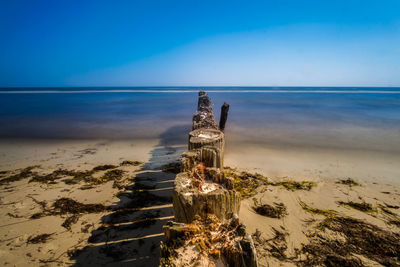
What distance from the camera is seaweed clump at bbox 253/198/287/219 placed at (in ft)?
10.0

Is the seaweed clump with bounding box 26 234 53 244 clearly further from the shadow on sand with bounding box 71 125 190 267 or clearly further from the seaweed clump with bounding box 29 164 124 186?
the seaweed clump with bounding box 29 164 124 186

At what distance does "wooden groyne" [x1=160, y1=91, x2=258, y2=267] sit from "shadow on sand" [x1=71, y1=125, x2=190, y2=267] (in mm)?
776

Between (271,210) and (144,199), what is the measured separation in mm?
2323

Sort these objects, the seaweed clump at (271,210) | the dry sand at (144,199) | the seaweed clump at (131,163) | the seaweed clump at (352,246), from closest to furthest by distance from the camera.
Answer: the seaweed clump at (352,246), the dry sand at (144,199), the seaweed clump at (271,210), the seaweed clump at (131,163)

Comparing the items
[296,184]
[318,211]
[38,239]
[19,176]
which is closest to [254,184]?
[296,184]

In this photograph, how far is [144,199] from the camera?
3484 millimetres

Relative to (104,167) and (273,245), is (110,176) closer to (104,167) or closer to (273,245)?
(104,167)

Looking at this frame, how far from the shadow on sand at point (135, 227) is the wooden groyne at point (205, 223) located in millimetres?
776

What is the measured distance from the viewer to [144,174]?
4520 mm

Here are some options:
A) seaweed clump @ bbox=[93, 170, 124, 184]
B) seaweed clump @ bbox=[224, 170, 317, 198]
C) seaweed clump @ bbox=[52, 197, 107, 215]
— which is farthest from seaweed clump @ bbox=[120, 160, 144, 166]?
seaweed clump @ bbox=[224, 170, 317, 198]

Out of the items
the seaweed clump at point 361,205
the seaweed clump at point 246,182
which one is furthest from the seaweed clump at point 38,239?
the seaweed clump at point 361,205

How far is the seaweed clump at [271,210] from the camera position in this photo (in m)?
3.06

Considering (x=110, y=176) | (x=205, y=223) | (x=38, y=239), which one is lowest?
(x=38, y=239)

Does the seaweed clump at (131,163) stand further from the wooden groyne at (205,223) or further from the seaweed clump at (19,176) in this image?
the wooden groyne at (205,223)
